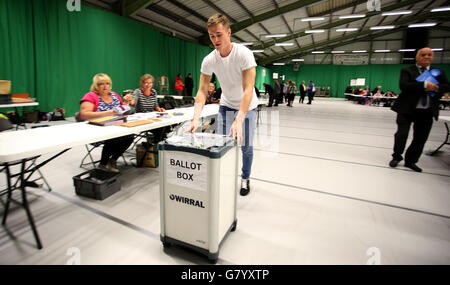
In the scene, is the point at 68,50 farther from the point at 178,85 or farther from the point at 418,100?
the point at 418,100

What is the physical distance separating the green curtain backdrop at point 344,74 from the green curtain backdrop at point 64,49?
18763mm

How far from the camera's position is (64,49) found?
6.13 m

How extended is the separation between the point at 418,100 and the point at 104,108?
351cm

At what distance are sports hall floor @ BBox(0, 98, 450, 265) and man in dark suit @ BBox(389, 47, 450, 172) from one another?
0.51 metres

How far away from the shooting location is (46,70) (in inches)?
229

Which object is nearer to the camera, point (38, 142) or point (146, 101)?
point (38, 142)

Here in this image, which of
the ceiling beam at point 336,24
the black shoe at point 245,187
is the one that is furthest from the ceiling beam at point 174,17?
the black shoe at point 245,187

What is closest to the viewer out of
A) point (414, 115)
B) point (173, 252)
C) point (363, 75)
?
point (173, 252)

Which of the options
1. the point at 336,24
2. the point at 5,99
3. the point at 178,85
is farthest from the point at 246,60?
the point at 336,24

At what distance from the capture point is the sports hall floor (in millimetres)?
1368

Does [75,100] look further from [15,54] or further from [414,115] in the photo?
[414,115]

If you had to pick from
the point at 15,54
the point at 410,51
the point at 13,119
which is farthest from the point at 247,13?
the point at 410,51

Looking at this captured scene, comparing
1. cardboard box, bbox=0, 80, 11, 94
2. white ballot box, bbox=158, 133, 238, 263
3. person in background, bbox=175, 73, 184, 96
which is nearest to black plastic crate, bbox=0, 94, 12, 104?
cardboard box, bbox=0, 80, 11, 94

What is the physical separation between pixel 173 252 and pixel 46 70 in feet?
21.6
